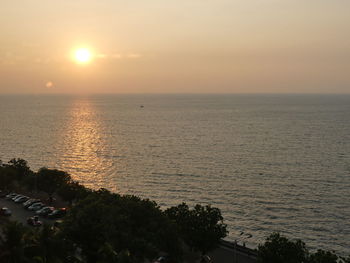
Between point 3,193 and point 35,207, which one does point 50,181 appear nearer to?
point 35,207

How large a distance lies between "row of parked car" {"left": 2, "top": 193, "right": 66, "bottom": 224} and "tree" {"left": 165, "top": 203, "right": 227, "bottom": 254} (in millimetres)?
22568

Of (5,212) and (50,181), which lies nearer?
(5,212)

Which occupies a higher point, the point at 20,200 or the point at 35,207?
the point at 35,207

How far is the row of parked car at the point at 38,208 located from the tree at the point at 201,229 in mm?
22568

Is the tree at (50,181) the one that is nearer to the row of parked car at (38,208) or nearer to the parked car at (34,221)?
the row of parked car at (38,208)

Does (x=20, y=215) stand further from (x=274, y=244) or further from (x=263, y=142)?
(x=263, y=142)

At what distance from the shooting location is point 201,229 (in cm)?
3922

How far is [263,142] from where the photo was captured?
140m

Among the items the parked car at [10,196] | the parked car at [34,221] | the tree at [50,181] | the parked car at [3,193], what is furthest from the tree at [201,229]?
the parked car at [3,193]

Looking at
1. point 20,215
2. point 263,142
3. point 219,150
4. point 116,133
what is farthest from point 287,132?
point 20,215

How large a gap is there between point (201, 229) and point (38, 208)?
31632 mm

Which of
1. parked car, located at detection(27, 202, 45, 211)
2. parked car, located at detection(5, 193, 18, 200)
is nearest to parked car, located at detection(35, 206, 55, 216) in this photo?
parked car, located at detection(27, 202, 45, 211)

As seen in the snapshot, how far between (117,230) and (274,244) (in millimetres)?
14892

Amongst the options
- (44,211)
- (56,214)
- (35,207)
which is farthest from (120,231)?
(35,207)
